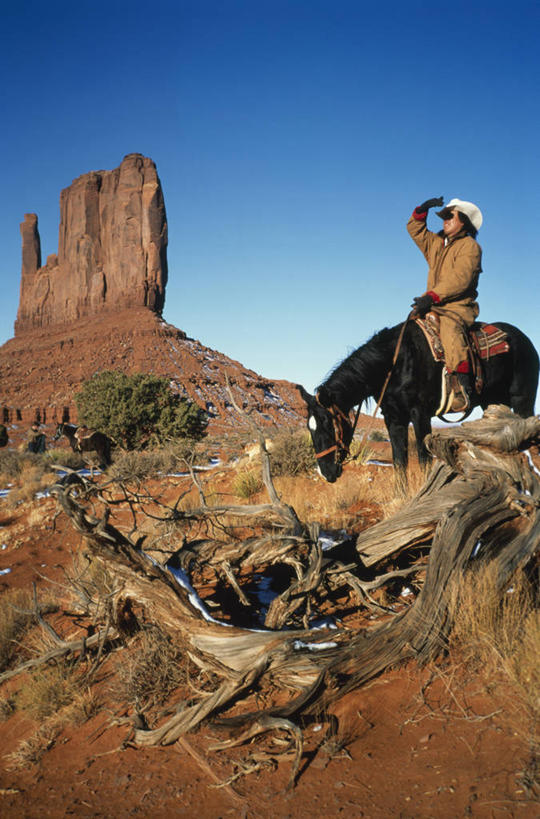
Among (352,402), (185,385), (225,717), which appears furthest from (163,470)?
(185,385)

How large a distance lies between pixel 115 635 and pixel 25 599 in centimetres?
237

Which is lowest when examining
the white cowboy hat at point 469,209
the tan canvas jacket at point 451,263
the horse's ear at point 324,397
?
the horse's ear at point 324,397

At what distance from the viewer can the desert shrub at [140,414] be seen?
2231cm

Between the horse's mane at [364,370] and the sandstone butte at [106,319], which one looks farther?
the sandstone butte at [106,319]

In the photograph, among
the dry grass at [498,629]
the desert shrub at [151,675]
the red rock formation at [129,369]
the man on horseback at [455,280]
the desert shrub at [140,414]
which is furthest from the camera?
the red rock formation at [129,369]

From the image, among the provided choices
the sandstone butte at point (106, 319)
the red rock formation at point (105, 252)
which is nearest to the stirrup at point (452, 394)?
the sandstone butte at point (106, 319)

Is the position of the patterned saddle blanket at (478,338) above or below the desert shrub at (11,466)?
above

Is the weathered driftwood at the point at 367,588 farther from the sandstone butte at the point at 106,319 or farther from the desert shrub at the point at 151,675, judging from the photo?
the sandstone butte at the point at 106,319

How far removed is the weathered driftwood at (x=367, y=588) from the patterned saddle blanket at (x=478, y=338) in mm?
2237

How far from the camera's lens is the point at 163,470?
14148 mm

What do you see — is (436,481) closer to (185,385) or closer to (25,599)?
(25,599)

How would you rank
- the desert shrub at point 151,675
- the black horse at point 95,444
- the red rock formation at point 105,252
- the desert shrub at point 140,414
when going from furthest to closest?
the red rock formation at point 105,252 < the desert shrub at point 140,414 < the black horse at point 95,444 < the desert shrub at point 151,675

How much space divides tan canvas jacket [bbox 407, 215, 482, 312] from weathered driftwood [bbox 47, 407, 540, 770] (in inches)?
101

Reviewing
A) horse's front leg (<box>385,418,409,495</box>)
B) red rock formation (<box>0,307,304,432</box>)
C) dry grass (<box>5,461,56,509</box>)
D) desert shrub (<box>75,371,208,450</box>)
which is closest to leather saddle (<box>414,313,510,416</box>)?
horse's front leg (<box>385,418,409,495</box>)
